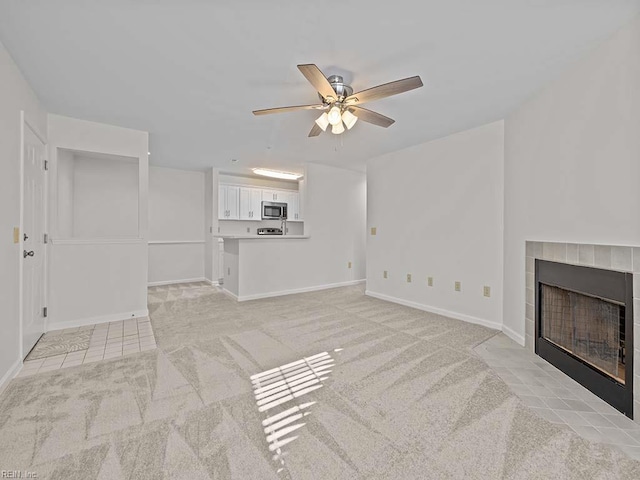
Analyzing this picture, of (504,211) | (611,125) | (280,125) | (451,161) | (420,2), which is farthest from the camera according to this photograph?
(451,161)

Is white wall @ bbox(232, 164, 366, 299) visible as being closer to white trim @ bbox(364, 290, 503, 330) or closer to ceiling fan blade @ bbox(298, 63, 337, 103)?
white trim @ bbox(364, 290, 503, 330)

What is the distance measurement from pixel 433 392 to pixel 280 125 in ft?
10.1

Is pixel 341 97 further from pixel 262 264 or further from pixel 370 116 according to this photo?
pixel 262 264

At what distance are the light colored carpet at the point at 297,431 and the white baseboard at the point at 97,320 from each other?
1.20 m

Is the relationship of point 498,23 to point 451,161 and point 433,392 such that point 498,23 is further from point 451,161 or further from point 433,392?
point 433,392

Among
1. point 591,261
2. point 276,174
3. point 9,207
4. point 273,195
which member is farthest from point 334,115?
point 273,195

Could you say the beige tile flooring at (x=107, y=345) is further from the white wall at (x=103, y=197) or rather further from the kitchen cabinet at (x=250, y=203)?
the kitchen cabinet at (x=250, y=203)

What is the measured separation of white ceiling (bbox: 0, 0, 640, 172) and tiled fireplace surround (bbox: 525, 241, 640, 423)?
139 centimetres

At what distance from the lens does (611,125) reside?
186 cm

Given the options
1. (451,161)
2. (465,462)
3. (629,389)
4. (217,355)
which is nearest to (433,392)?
(465,462)

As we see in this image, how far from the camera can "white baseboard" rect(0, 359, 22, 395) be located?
1896 mm

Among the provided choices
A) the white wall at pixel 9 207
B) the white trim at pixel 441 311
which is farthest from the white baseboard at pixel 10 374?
the white trim at pixel 441 311

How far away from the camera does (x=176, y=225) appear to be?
584cm

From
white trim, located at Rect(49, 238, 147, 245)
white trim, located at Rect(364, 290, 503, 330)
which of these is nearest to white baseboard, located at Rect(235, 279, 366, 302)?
white trim, located at Rect(364, 290, 503, 330)
